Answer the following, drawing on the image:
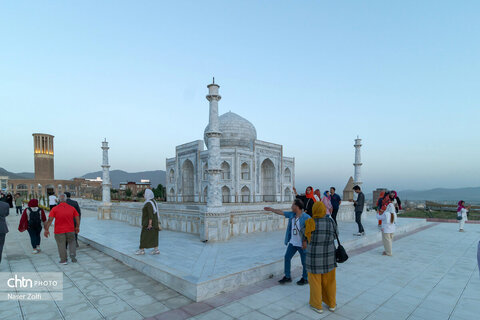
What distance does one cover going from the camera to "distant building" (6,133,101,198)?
63.1m

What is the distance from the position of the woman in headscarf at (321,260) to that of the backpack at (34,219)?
736cm

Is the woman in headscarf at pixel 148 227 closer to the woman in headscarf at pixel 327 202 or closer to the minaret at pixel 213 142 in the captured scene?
the minaret at pixel 213 142

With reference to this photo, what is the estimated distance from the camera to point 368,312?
3.49 metres

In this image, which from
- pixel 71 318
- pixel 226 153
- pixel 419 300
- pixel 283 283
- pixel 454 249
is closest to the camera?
pixel 71 318

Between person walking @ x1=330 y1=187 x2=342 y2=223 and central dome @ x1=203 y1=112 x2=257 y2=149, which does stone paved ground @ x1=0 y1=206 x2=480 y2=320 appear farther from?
central dome @ x1=203 y1=112 x2=257 y2=149

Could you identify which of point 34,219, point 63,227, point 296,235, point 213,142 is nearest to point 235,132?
point 213,142

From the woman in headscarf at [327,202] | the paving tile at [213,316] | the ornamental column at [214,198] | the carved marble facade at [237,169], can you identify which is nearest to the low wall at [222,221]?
the ornamental column at [214,198]

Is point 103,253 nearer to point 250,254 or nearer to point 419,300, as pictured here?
point 250,254

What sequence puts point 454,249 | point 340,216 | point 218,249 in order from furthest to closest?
point 340,216 < point 454,249 < point 218,249

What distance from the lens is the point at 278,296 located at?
4027 mm

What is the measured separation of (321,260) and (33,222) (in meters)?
7.65

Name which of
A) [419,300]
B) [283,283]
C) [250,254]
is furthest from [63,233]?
[419,300]

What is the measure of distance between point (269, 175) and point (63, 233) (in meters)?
20.7

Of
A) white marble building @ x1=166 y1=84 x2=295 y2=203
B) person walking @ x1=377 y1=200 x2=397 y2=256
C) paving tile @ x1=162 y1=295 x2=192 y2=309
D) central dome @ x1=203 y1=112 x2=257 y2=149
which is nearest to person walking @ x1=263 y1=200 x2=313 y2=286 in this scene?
paving tile @ x1=162 y1=295 x2=192 y2=309
